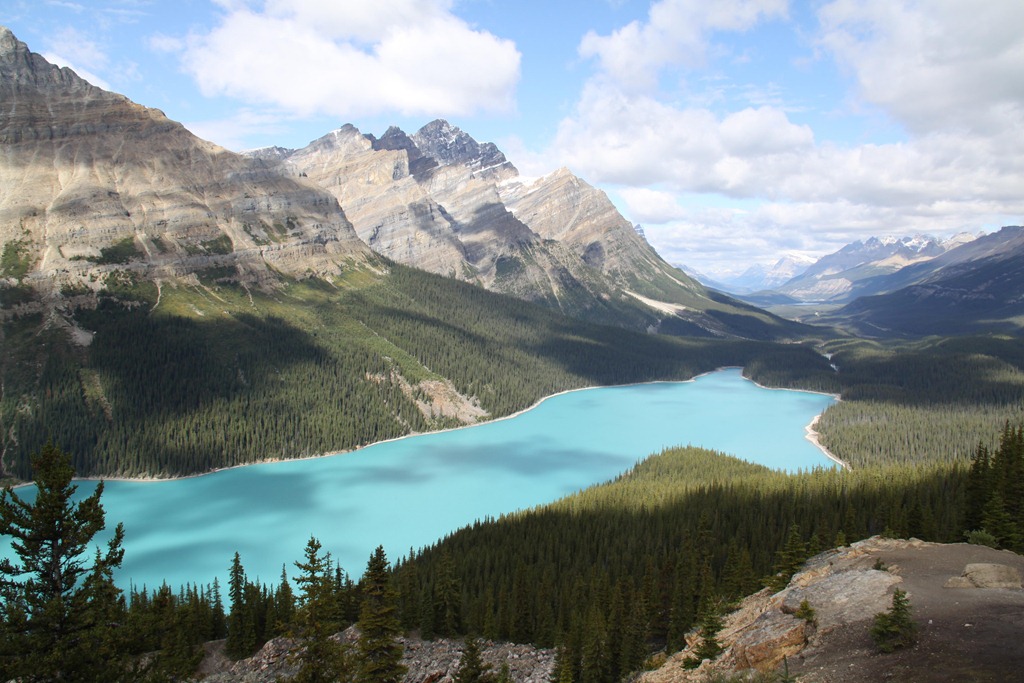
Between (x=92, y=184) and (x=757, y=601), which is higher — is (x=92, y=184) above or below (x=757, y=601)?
above

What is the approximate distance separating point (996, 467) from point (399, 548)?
5927cm

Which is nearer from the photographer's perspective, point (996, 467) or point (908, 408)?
point (996, 467)

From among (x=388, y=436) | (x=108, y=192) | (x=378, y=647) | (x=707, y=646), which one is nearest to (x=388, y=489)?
(x=388, y=436)

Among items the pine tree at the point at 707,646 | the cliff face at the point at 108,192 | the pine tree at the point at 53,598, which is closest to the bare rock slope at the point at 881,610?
the pine tree at the point at 707,646

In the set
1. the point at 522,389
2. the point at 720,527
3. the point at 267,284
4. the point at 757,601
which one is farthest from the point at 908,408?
the point at 267,284

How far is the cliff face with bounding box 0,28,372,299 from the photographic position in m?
149

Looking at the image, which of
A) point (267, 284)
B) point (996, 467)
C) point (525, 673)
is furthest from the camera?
point (267, 284)

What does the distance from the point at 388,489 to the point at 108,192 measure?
369 feet

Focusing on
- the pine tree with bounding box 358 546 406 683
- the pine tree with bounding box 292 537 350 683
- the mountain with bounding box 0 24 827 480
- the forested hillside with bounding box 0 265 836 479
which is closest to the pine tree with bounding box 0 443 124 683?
the pine tree with bounding box 292 537 350 683

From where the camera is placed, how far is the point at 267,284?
177000mm

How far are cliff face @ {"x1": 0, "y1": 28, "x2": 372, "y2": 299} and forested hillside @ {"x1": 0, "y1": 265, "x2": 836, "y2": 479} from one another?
8.80 m

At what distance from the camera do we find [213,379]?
131 metres

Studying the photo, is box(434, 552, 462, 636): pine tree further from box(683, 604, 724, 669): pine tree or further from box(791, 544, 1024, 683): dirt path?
box(791, 544, 1024, 683): dirt path

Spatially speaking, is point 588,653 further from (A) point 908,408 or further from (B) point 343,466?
(A) point 908,408
